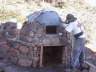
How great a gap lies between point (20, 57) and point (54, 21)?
184 centimetres

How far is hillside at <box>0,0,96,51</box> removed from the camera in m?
14.6

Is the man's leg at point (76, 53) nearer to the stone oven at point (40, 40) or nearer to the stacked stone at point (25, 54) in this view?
the stone oven at point (40, 40)

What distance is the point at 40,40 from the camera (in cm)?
920

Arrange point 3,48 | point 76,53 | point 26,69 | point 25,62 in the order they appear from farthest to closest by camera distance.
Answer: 1. point 3,48
2. point 25,62
3. point 26,69
4. point 76,53

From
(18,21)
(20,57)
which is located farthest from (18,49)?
(18,21)

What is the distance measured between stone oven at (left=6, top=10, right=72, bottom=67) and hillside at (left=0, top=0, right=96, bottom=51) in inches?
155

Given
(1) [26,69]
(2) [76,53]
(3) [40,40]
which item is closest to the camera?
(2) [76,53]

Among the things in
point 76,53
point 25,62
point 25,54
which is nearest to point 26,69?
point 25,62

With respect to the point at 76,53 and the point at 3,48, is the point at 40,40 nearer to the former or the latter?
the point at 76,53

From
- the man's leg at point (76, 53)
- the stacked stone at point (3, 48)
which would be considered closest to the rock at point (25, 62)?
the stacked stone at point (3, 48)

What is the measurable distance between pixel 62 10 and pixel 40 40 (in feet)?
26.3

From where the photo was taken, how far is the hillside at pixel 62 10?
14594mm

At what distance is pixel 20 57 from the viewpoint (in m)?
9.66

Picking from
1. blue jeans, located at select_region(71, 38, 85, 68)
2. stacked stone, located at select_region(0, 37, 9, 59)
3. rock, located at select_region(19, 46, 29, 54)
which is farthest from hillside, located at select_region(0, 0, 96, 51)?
rock, located at select_region(19, 46, 29, 54)
